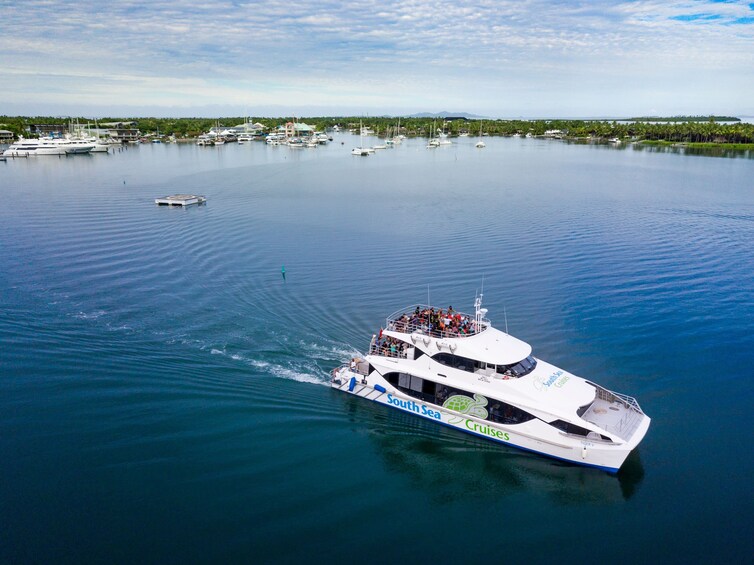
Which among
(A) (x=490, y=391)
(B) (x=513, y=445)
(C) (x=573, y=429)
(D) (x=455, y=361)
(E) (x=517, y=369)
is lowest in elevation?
(B) (x=513, y=445)

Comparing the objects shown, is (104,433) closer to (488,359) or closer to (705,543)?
(488,359)

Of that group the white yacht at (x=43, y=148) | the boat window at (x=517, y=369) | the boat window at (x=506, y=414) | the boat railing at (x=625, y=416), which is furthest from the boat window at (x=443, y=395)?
the white yacht at (x=43, y=148)

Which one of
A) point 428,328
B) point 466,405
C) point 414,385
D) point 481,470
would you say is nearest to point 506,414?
point 466,405

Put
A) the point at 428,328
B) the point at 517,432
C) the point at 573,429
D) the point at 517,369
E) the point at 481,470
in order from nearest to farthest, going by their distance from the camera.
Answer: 1. the point at 573,429
2. the point at 481,470
3. the point at 517,432
4. the point at 517,369
5. the point at 428,328

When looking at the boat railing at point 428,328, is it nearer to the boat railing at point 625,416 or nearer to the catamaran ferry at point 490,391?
the catamaran ferry at point 490,391

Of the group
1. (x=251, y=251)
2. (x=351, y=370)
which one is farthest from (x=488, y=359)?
(x=251, y=251)

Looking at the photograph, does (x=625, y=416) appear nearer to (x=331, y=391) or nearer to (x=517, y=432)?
(x=517, y=432)
